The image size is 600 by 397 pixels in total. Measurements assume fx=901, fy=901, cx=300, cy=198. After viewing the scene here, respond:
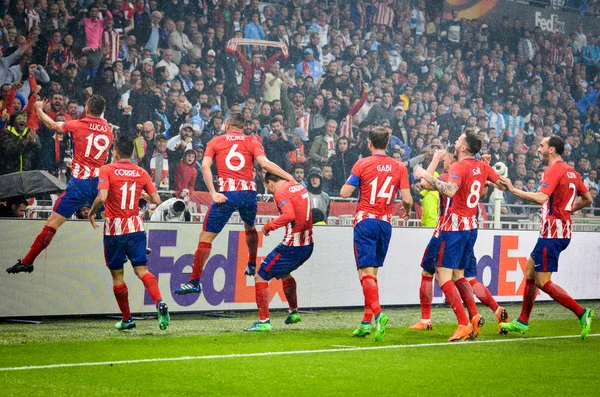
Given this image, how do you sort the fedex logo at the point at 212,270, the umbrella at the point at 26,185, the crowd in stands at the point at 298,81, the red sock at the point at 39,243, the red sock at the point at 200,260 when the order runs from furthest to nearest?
1. the crowd in stands at the point at 298,81
2. the umbrella at the point at 26,185
3. the fedex logo at the point at 212,270
4. the red sock at the point at 200,260
5. the red sock at the point at 39,243

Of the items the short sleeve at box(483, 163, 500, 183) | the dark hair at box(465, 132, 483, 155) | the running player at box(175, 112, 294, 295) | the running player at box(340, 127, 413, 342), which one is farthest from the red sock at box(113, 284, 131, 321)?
the short sleeve at box(483, 163, 500, 183)

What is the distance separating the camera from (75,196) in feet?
32.8

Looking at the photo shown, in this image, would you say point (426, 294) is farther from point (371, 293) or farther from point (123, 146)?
point (123, 146)

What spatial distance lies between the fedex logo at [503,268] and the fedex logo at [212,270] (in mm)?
3556

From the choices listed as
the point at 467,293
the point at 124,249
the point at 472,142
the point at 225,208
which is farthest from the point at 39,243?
the point at 472,142

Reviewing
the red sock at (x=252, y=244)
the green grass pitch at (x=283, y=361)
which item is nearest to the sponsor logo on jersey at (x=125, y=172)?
the green grass pitch at (x=283, y=361)

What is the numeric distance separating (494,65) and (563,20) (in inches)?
141

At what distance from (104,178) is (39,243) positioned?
1.27m

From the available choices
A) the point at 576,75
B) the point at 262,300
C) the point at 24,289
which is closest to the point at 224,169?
the point at 262,300

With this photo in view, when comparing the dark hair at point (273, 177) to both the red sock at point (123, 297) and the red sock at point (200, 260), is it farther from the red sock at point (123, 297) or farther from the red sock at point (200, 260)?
the red sock at point (123, 297)

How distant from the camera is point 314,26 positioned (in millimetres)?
20547

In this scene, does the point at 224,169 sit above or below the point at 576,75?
below

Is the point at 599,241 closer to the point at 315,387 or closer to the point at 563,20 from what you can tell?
the point at 315,387

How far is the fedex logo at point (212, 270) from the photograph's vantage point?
36.3 feet
